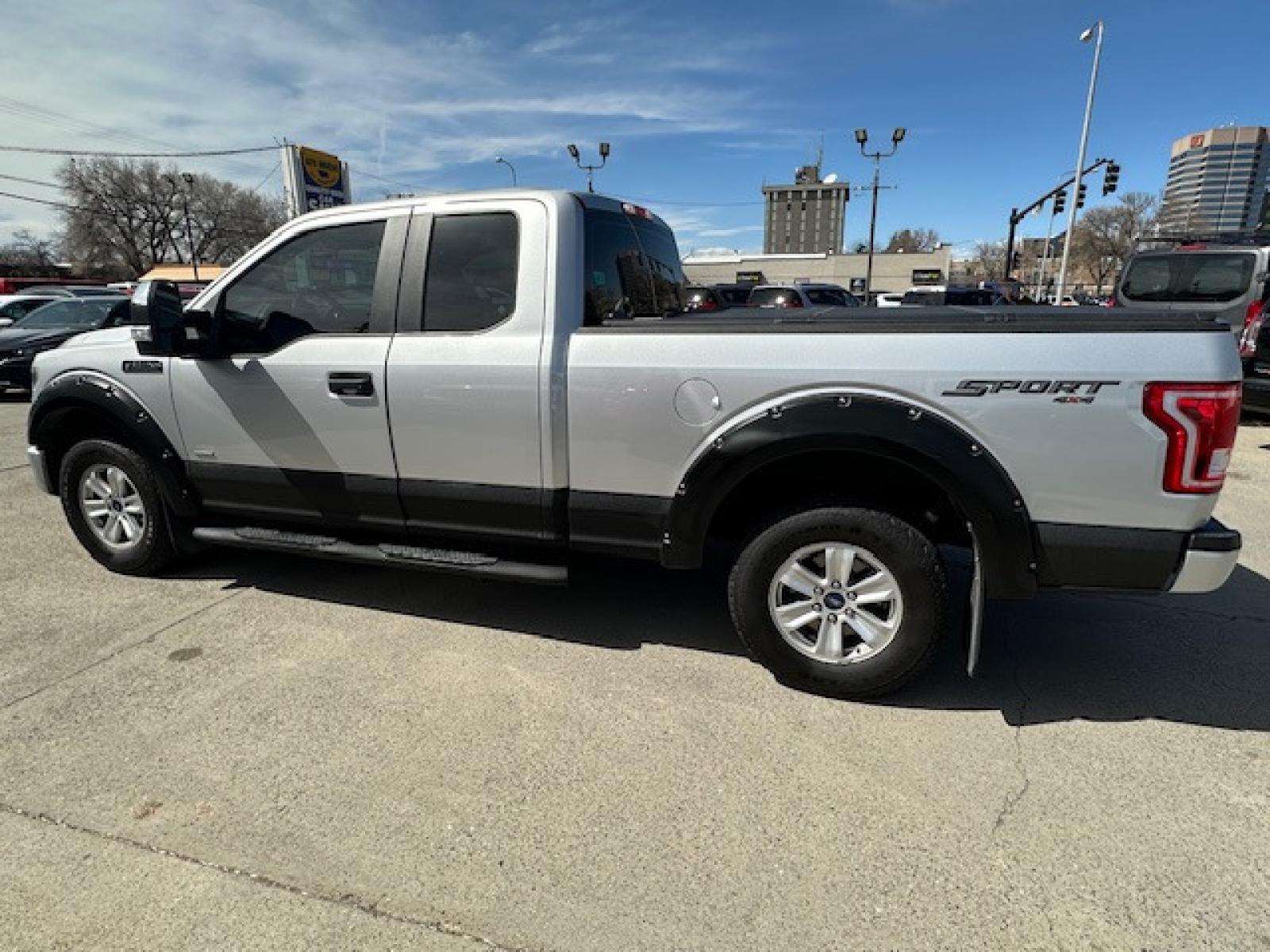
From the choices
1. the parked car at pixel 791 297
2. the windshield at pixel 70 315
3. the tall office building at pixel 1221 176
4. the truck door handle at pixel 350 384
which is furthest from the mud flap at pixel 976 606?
the tall office building at pixel 1221 176

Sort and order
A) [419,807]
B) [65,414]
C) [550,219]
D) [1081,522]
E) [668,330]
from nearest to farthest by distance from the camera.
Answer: [419,807] → [1081,522] → [668,330] → [550,219] → [65,414]

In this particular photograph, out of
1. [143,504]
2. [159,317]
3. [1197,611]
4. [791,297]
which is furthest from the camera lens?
[791,297]

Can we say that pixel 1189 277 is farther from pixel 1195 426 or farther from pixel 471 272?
pixel 471 272

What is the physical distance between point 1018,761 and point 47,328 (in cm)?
1554

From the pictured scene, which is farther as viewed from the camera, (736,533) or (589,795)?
(736,533)

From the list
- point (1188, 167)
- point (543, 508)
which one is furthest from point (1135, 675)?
point (1188, 167)

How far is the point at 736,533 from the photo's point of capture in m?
3.34

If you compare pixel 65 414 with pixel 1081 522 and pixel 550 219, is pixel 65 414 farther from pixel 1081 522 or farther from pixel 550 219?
pixel 1081 522

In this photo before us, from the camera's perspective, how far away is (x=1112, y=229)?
72375 mm

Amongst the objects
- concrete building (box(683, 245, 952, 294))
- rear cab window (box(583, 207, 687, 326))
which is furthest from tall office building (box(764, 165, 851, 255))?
rear cab window (box(583, 207, 687, 326))

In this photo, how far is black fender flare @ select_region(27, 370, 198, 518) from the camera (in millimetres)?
3895

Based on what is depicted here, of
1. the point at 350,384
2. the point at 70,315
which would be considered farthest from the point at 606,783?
the point at 70,315

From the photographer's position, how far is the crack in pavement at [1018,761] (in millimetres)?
2328

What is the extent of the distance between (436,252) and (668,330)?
3.96ft
